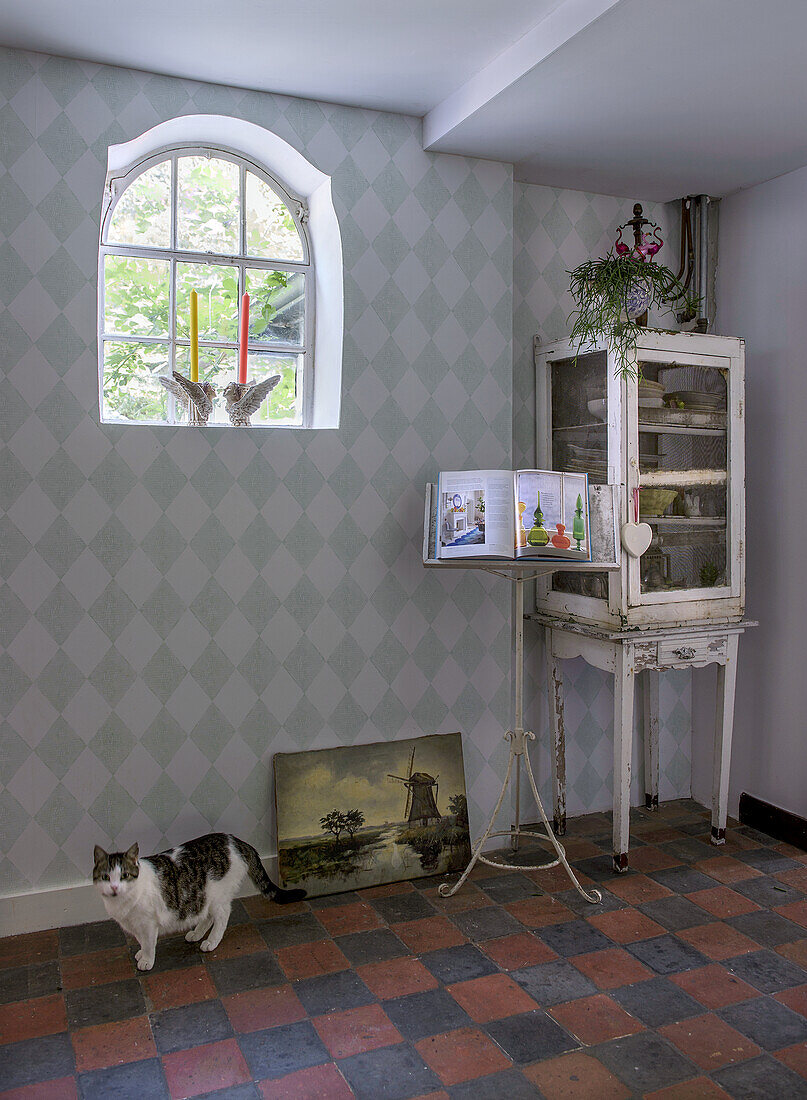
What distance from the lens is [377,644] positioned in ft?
10.5

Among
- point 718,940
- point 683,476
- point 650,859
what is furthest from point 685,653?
point 718,940

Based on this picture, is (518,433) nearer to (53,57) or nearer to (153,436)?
(153,436)

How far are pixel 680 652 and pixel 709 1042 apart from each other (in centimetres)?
138

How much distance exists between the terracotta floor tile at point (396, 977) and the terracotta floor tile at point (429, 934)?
8 cm

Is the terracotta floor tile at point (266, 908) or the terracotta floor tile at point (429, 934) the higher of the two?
the terracotta floor tile at point (266, 908)

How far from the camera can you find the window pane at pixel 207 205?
122 inches

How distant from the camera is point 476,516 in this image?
2.85m

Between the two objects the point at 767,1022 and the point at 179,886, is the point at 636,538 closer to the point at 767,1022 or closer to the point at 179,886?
the point at 767,1022

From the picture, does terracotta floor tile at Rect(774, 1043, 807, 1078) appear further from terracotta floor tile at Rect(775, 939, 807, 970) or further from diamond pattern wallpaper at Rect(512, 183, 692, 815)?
diamond pattern wallpaper at Rect(512, 183, 692, 815)

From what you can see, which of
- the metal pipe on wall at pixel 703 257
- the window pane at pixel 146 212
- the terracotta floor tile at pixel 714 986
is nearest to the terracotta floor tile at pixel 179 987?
the terracotta floor tile at pixel 714 986

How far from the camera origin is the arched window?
3.04 m

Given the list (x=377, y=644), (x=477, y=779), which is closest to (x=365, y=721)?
(x=377, y=644)

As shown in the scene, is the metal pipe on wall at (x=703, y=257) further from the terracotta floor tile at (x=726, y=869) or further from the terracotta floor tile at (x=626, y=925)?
the terracotta floor tile at (x=626, y=925)

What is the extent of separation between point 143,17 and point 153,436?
1.17 m
